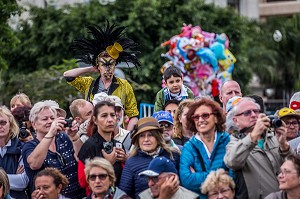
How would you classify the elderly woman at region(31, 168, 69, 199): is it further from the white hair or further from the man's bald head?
the man's bald head

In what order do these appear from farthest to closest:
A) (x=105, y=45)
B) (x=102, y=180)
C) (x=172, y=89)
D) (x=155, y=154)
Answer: (x=172, y=89) → (x=105, y=45) → (x=155, y=154) → (x=102, y=180)

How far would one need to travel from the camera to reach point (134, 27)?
30078 mm

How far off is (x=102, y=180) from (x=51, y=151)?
1.14 m

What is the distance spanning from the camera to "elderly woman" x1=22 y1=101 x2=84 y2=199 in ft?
30.0

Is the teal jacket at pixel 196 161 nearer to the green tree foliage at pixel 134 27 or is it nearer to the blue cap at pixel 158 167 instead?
the blue cap at pixel 158 167

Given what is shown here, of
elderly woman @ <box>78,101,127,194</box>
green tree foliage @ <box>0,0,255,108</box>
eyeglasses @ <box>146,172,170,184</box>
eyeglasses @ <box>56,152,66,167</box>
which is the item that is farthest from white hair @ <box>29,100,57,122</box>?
green tree foliage @ <box>0,0,255,108</box>

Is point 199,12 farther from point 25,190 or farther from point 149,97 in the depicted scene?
point 25,190

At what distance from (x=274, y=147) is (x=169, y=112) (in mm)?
2123

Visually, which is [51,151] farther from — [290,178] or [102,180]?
[290,178]

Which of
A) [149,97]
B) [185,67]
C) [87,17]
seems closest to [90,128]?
[185,67]

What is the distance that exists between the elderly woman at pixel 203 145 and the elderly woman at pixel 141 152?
251mm

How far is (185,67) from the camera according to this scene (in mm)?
22859

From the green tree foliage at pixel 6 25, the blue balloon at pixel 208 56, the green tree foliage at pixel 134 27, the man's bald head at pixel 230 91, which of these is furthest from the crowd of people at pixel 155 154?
the green tree foliage at pixel 134 27

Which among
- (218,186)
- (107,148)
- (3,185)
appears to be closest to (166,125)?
(107,148)
